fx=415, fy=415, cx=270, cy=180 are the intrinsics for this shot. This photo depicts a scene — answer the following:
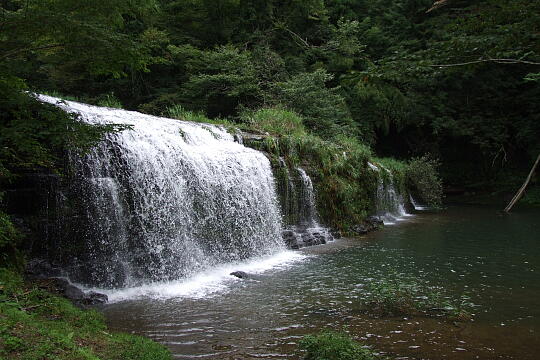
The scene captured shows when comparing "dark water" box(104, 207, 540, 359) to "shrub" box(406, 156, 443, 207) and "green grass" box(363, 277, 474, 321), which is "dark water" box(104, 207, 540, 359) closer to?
"green grass" box(363, 277, 474, 321)

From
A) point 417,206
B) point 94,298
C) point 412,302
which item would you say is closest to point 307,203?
point 412,302

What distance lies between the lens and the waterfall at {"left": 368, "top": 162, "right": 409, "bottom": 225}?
1686 cm

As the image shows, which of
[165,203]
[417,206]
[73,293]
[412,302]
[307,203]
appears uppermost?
[165,203]

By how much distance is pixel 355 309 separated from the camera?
20.4 ft

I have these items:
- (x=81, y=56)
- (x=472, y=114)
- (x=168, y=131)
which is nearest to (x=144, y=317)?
(x=81, y=56)

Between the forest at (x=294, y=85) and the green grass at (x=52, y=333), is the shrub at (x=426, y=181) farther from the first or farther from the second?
the green grass at (x=52, y=333)

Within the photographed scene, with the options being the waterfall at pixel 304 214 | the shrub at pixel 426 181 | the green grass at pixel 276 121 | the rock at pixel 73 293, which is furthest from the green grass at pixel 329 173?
the rock at pixel 73 293

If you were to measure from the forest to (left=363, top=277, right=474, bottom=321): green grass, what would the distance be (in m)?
1.95

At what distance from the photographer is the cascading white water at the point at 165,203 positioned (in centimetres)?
775

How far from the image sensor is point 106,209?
7.86 metres

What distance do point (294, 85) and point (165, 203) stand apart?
11.0 meters

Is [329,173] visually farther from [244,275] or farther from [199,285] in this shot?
[199,285]

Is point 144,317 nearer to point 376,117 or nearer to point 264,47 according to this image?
point 264,47

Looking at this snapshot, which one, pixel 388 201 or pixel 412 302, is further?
pixel 388 201
